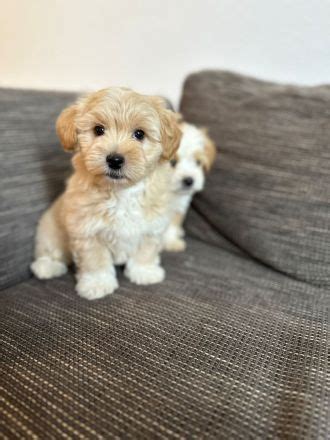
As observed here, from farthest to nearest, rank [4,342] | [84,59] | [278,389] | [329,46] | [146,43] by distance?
[84,59]
[146,43]
[329,46]
[4,342]
[278,389]

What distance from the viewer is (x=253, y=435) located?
0.80 metres

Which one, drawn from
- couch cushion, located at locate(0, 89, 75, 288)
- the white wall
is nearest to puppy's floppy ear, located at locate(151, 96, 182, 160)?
couch cushion, located at locate(0, 89, 75, 288)

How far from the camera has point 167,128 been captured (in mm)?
1277

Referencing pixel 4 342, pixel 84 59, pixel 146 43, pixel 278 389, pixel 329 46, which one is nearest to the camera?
pixel 278 389

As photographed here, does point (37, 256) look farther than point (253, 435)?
Yes

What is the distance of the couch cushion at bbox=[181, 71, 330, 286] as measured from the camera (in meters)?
1.47

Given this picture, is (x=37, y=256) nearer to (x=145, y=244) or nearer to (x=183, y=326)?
(x=145, y=244)

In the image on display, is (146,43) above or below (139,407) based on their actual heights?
above

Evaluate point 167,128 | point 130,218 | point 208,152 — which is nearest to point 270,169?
point 208,152

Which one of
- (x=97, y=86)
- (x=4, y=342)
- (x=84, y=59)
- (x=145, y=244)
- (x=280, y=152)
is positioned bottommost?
(x=4, y=342)

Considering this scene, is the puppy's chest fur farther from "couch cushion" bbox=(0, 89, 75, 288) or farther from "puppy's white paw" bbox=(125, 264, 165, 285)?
"couch cushion" bbox=(0, 89, 75, 288)

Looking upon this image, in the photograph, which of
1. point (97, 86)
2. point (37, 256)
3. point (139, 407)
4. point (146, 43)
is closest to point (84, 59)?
point (97, 86)

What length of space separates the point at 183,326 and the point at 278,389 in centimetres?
34

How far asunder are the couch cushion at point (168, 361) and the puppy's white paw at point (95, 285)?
0.12 feet
